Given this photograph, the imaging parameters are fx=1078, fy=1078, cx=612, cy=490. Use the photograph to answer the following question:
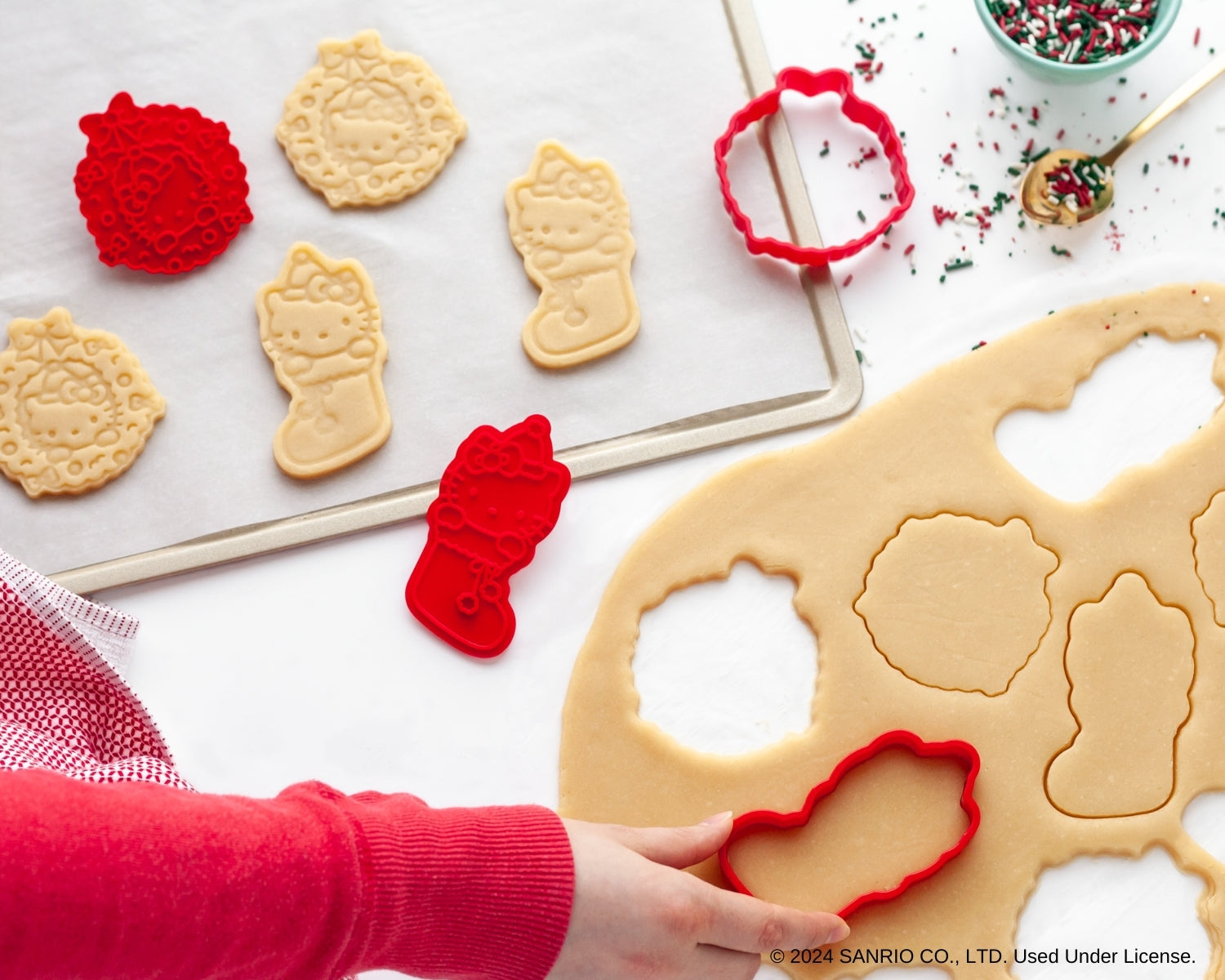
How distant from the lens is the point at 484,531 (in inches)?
39.9

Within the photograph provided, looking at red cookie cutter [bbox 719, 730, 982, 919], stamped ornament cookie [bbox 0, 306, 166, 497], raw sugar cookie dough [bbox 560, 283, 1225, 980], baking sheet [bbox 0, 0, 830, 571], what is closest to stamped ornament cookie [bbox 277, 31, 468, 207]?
baking sheet [bbox 0, 0, 830, 571]

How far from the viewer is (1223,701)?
3.18ft

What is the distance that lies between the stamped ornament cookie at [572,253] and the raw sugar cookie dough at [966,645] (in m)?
0.19

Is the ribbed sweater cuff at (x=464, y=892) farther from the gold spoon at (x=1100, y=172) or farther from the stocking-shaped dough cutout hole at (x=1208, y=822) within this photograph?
the gold spoon at (x=1100, y=172)

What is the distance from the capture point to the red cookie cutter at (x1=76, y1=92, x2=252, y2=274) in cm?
109

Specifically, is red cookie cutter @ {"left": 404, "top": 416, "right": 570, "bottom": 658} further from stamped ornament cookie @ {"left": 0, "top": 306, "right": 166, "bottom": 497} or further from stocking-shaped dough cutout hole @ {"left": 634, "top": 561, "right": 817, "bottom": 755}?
stamped ornament cookie @ {"left": 0, "top": 306, "right": 166, "bottom": 497}

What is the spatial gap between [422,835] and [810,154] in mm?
774

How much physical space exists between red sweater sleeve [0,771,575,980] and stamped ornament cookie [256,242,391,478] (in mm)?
370

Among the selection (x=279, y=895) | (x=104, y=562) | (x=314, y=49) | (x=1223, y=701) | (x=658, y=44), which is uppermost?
(x=314, y=49)

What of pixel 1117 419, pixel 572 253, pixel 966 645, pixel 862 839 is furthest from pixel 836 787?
pixel 572 253

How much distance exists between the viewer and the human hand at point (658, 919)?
78 centimetres

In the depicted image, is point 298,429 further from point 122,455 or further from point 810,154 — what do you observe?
point 810,154

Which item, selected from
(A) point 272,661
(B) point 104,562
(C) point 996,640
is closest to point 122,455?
(B) point 104,562

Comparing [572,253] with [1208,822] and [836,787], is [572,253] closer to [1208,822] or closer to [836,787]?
[836,787]
